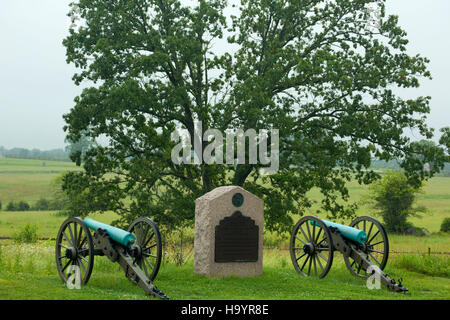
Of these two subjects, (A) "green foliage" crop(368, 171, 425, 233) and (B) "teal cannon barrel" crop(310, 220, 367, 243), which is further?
(A) "green foliage" crop(368, 171, 425, 233)

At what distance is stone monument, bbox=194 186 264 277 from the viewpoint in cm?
1207

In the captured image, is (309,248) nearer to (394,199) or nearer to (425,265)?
(425,265)

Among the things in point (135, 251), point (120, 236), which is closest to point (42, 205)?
point (135, 251)

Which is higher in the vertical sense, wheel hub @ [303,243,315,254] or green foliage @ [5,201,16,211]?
wheel hub @ [303,243,315,254]

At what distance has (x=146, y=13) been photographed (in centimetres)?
2092

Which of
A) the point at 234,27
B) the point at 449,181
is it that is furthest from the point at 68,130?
the point at 449,181

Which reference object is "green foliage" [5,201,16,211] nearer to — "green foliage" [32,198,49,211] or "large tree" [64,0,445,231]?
"green foliage" [32,198,49,211]

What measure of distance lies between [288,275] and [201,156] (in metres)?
8.37

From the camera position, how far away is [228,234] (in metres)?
12.2

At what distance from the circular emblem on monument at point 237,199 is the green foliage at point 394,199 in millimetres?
22330

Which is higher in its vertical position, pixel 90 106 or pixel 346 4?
pixel 346 4

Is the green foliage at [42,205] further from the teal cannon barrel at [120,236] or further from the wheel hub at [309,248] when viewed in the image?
the teal cannon barrel at [120,236]

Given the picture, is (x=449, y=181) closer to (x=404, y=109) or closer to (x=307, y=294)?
(x=404, y=109)

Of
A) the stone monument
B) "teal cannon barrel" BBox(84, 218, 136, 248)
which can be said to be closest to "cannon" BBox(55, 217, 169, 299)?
"teal cannon barrel" BBox(84, 218, 136, 248)
